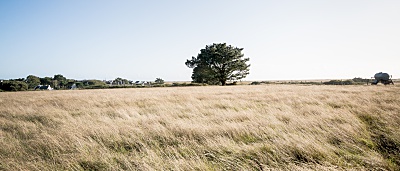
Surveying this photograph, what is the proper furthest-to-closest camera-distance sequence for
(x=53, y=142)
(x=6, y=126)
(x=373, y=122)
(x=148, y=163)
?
(x=6, y=126) < (x=373, y=122) < (x=53, y=142) < (x=148, y=163)

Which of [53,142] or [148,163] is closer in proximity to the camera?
[148,163]

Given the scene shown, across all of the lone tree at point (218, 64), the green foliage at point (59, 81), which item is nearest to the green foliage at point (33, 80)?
the green foliage at point (59, 81)

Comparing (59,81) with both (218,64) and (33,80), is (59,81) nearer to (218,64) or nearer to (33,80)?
(33,80)

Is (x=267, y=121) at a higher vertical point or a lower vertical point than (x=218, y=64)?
lower

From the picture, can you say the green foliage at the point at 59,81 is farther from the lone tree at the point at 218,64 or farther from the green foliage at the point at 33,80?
the lone tree at the point at 218,64

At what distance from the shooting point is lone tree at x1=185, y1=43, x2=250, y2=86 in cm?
4081

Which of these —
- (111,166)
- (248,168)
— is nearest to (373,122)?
(248,168)

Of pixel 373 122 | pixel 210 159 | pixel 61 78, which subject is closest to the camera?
pixel 210 159

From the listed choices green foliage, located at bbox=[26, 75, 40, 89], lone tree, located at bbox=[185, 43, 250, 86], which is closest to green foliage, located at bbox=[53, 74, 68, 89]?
green foliage, located at bbox=[26, 75, 40, 89]

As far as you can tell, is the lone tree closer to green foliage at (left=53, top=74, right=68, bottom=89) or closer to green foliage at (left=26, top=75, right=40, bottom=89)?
green foliage at (left=53, top=74, right=68, bottom=89)

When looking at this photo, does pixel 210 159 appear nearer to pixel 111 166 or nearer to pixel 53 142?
pixel 111 166

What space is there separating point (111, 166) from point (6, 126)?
596cm

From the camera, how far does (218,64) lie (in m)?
42.2

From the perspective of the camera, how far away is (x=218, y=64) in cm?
4219
